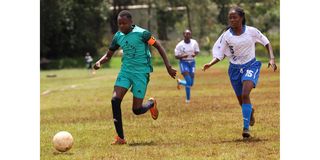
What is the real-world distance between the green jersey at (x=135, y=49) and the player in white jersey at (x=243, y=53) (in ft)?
3.61

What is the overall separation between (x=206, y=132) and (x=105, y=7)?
55.8 meters

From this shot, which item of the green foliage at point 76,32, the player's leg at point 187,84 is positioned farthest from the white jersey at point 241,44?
the green foliage at point 76,32

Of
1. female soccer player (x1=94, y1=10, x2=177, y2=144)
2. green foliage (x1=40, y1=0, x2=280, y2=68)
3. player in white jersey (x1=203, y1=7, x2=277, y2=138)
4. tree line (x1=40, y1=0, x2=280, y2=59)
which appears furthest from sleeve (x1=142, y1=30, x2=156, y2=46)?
tree line (x1=40, y1=0, x2=280, y2=59)

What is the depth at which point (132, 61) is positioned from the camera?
1169cm

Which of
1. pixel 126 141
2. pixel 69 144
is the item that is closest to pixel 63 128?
pixel 126 141

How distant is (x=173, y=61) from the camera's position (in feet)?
201

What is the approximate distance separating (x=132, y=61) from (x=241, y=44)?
1.97 metres

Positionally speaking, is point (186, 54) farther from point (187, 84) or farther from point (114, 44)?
point (114, 44)

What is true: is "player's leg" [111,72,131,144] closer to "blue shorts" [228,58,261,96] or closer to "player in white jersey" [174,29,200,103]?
"blue shorts" [228,58,261,96]

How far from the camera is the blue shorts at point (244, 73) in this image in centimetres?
1188

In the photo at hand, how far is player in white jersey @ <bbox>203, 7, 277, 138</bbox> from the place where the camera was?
11.7 metres

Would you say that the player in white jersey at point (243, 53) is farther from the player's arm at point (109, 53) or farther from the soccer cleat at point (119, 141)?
the soccer cleat at point (119, 141)

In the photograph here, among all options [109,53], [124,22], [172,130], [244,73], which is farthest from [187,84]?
[124,22]
